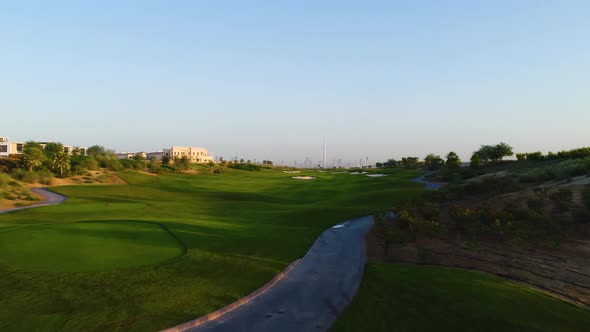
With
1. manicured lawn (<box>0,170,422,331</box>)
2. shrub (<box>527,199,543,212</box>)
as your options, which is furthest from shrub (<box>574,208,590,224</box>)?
manicured lawn (<box>0,170,422,331</box>)

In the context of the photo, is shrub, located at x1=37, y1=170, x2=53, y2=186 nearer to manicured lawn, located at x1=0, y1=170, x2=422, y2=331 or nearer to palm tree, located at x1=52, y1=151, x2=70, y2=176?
palm tree, located at x1=52, y1=151, x2=70, y2=176

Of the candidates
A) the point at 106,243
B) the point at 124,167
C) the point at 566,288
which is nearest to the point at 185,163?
the point at 124,167

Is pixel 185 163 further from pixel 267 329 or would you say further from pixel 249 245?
pixel 267 329

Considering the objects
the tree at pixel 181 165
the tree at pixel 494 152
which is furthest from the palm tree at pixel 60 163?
the tree at pixel 494 152

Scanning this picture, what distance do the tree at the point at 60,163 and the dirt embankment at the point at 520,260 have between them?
3081 inches

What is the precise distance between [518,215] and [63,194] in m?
61.6

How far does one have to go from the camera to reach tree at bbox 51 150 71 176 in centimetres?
6950

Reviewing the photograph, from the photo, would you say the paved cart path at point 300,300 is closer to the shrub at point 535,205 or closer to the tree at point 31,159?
the shrub at point 535,205

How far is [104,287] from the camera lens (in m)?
13.1

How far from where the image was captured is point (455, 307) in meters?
11.0

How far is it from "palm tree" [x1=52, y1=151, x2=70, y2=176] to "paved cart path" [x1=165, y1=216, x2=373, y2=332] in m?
75.3

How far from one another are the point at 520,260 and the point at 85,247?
24900mm

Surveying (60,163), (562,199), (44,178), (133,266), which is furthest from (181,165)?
(562,199)

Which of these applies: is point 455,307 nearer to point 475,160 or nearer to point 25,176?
point 25,176
